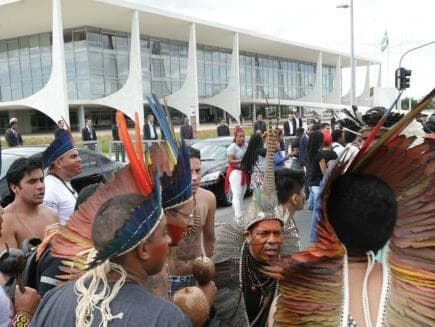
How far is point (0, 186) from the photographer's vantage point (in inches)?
266

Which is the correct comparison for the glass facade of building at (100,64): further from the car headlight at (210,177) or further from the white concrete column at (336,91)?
the white concrete column at (336,91)

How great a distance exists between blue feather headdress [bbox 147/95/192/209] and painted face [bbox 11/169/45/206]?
1.85 m

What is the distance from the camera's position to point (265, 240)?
105 inches

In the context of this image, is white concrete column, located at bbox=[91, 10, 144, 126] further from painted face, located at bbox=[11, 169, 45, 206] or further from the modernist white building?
painted face, located at bbox=[11, 169, 45, 206]

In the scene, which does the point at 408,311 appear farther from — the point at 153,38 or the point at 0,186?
the point at 153,38

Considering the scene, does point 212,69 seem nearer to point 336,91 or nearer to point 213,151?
point 336,91

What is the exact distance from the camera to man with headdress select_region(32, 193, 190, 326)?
152 centimetres

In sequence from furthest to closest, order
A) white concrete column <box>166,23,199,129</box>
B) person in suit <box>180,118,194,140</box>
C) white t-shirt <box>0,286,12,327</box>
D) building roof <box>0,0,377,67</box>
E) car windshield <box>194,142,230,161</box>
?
1. white concrete column <box>166,23,199,129</box>
2. building roof <box>0,0,377,67</box>
3. car windshield <box>194,142,230,161</box>
4. person in suit <box>180,118,194,140</box>
5. white t-shirt <box>0,286,12,327</box>

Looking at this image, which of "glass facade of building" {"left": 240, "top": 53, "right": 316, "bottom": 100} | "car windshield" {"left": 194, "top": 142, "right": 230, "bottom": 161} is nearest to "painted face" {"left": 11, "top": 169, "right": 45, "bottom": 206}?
"car windshield" {"left": 194, "top": 142, "right": 230, "bottom": 161}

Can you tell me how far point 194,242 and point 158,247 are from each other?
1.61 meters

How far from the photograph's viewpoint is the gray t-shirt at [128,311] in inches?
58.6

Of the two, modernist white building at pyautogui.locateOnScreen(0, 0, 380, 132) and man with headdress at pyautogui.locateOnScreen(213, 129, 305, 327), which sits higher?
modernist white building at pyautogui.locateOnScreen(0, 0, 380, 132)

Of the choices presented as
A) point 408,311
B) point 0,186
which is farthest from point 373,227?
point 0,186

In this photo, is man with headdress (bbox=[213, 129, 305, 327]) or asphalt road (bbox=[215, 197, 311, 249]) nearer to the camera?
man with headdress (bbox=[213, 129, 305, 327])
